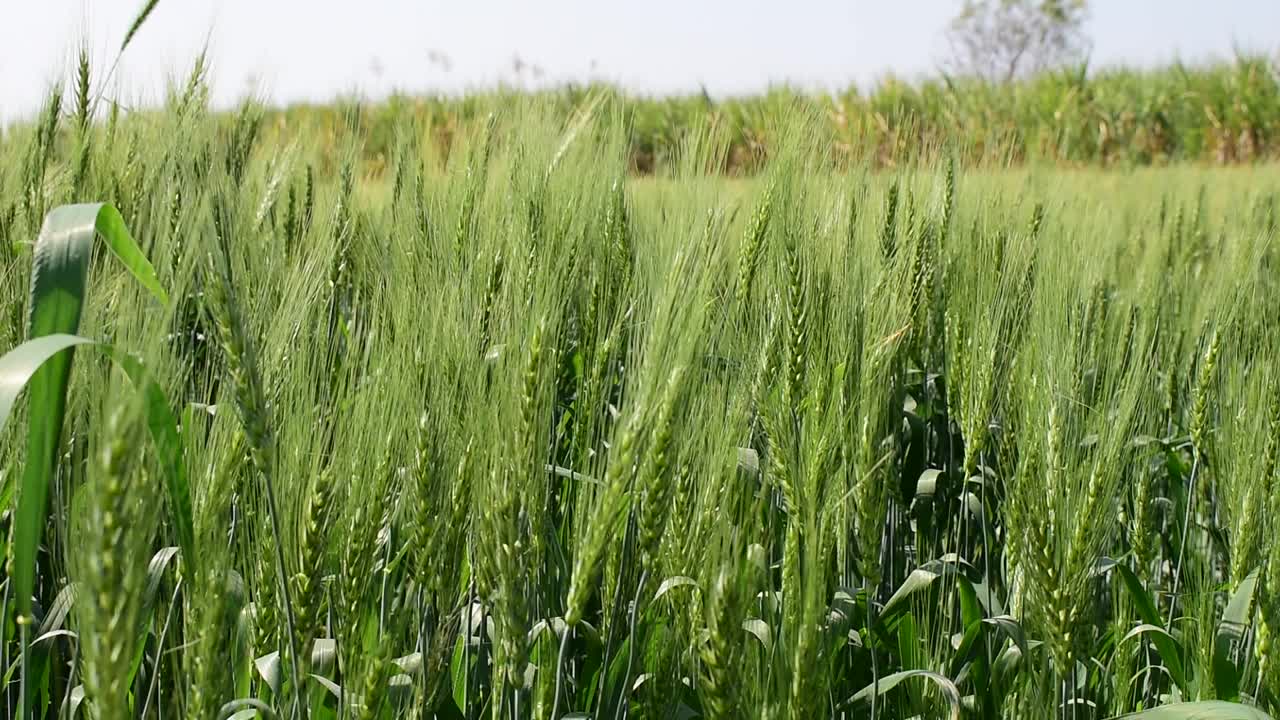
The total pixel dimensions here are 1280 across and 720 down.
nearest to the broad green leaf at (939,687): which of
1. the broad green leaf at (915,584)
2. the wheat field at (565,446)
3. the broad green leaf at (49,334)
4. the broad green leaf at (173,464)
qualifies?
the wheat field at (565,446)

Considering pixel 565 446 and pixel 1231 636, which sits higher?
pixel 565 446

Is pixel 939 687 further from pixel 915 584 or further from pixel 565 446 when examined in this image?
pixel 565 446

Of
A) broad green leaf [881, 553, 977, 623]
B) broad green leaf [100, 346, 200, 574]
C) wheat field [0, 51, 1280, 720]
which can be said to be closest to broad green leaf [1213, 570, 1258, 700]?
wheat field [0, 51, 1280, 720]

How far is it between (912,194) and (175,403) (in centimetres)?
149

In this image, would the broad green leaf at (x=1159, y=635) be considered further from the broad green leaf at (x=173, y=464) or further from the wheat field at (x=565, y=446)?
the broad green leaf at (x=173, y=464)

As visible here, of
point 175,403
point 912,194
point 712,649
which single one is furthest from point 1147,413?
point 175,403

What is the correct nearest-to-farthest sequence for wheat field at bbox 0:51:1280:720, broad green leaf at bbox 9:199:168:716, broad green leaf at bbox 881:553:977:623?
broad green leaf at bbox 9:199:168:716 → wheat field at bbox 0:51:1280:720 → broad green leaf at bbox 881:553:977:623

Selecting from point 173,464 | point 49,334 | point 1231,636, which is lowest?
point 1231,636

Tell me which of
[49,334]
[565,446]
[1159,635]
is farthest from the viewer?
[565,446]

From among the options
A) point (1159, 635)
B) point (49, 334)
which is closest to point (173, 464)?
point (49, 334)

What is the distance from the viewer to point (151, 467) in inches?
30.6

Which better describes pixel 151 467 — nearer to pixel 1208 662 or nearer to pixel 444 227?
pixel 444 227

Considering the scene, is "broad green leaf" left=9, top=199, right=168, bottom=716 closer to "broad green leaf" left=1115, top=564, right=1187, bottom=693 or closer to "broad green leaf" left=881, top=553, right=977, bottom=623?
"broad green leaf" left=881, top=553, right=977, bottom=623

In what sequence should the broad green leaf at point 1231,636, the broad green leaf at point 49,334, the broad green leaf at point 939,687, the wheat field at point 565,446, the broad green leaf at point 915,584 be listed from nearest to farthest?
the broad green leaf at point 49,334 < the wheat field at point 565,446 < the broad green leaf at point 939,687 < the broad green leaf at point 1231,636 < the broad green leaf at point 915,584
